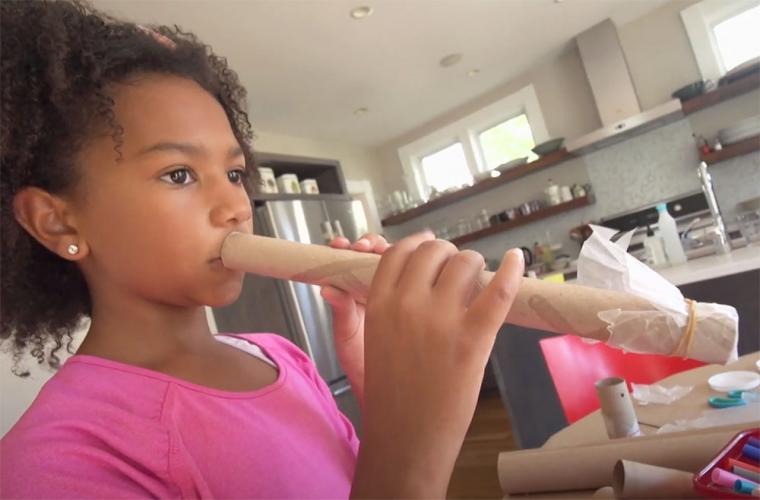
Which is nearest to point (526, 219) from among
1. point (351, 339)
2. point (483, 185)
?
point (483, 185)

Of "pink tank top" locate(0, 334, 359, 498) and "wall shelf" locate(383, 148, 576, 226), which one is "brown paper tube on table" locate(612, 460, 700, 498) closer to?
"pink tank top" locate(0, 334, 359, 498)

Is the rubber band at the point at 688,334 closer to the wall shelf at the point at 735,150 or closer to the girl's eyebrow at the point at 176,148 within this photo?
the girl's eyebrow at the point at 176,148

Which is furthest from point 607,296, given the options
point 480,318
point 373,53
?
point 373,53

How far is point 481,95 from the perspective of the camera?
4258 mm

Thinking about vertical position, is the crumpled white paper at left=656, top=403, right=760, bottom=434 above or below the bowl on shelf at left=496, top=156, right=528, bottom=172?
below

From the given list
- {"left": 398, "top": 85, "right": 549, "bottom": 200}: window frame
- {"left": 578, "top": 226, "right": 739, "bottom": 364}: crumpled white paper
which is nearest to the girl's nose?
{"left": 578, "top": 226, "right": 739, "bottom": 364}: crumpled white paper

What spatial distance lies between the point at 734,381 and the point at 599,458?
458 mm

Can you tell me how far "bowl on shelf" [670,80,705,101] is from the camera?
125 inches

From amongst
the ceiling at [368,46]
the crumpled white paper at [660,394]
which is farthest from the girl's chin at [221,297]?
the ceiling at [368,46]

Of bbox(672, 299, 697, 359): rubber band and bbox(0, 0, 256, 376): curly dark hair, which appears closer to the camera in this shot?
bbox(672, 299, 697, 359): rubber band

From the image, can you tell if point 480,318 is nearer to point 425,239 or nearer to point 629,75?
point 425,239

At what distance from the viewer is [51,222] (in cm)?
60

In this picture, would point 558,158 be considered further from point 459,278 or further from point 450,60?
point 459,278

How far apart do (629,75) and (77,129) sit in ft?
12.4
